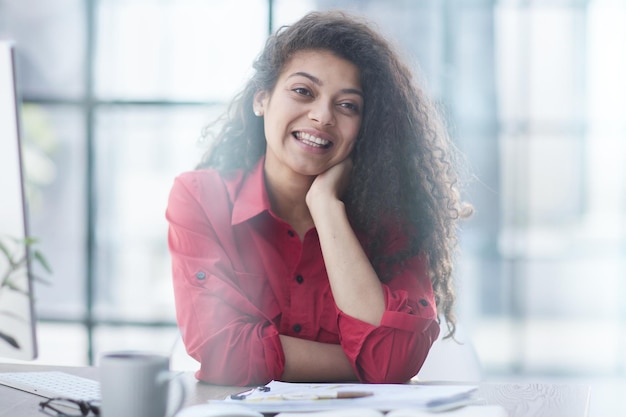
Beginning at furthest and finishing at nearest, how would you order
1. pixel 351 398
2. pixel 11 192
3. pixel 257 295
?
pixel 11 192
pixel 257 295
pixel 351 398

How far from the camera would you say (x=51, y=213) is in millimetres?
3676

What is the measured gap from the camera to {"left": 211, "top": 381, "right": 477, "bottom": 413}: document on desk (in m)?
0.98

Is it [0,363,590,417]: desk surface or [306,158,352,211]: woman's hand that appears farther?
[306,158,352,211]: woman's hand

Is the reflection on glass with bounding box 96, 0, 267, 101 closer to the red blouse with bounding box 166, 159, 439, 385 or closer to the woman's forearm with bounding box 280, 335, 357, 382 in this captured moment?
the red blouse with bounding box 166, 159, 439, 385

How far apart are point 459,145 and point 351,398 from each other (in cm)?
272

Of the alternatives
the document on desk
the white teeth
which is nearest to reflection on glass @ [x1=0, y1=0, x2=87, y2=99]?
the white teeth

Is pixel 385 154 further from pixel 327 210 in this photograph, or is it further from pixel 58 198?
pixel 58 198

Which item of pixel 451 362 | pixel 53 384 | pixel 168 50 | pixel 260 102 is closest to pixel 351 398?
pixel 53 384

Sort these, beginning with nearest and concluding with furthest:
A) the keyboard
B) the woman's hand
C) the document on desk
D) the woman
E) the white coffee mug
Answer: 1. the white coffee mug
2. the document on desk
3. the keyboard
4. the woman
5. the woman's hand

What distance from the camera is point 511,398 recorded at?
3.84 feet

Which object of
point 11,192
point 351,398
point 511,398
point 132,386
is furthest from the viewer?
point 11,192

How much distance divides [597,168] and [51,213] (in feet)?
8.60

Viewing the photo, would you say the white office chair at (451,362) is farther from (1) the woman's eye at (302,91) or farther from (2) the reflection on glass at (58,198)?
(2) the reflection on glass at (58,198)

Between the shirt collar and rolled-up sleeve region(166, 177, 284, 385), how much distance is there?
0.30 ft
